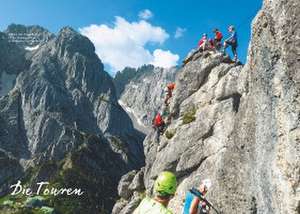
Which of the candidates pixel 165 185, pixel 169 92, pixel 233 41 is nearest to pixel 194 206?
pixel 165 185

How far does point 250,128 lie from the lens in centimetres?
2358

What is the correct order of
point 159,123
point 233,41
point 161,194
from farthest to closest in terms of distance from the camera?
point 159,123 → point 233,41 → point 161,194

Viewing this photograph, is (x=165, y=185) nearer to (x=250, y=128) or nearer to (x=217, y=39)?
(x=250, y=128)

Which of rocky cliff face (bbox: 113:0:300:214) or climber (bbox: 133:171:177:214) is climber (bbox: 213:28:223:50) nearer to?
rocky cliff face (bbox: 113:0:300:214)

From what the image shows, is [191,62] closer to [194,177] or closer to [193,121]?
[193,121]

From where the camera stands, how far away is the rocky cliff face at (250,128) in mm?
17141

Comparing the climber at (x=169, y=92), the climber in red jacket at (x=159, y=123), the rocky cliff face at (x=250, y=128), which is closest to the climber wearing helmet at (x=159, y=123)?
the climber in red jacket at (x=159, y=123)

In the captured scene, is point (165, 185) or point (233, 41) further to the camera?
point (233, 41)

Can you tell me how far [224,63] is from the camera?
4428 cm

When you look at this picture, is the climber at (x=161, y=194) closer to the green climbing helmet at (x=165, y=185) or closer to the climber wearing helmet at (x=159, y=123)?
the green climbing helmet at (x=165, y=185)

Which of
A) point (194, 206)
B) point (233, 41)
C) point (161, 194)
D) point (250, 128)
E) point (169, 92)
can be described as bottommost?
point (161, 194)

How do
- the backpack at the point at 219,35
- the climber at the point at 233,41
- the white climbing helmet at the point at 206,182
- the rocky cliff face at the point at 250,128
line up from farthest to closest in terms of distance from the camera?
the backpack at the point at 219,35 → the climber at the point at 233,41 → the white climbing helmet at the point at 206,182 → the rocky cliff face at the point at 250,128

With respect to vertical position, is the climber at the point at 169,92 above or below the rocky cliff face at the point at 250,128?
above

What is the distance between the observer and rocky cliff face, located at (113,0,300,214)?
56.2 feet
